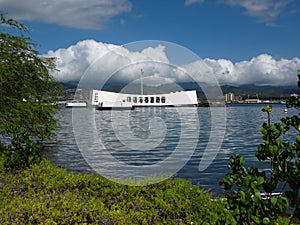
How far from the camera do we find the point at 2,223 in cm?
538

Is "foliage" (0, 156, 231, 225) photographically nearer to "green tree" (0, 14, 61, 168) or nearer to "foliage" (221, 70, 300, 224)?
"foliage" (221, 70, 300, 224)

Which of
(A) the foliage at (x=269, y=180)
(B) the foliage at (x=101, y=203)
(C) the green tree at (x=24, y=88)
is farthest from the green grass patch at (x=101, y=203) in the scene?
(C) the green tree at (x=24, y=88)

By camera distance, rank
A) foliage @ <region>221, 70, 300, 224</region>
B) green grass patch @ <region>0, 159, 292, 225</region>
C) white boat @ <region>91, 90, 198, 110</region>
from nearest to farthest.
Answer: foliage @ <region>221, 70, 300, 224</region>
green grass patch @ <region>0, 159, 292, 225</region>
white boat @ <region>91, 90, 198, 110</region>

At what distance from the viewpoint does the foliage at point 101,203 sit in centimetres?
549

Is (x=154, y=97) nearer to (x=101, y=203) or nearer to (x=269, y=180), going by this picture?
(x=101, y=203)

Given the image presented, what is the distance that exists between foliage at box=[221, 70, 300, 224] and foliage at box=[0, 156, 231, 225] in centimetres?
183

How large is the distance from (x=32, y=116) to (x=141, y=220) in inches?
399

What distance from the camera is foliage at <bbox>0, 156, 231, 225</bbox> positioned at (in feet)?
18.0

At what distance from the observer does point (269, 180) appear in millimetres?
Answer: 3352

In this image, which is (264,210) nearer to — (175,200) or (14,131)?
(175,200)

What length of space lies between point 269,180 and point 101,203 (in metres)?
3.33

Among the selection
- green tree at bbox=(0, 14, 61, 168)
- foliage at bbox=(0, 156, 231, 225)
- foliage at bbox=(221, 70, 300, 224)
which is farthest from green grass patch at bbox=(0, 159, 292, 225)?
green tree at bbox=(0, 14, 61, 168)

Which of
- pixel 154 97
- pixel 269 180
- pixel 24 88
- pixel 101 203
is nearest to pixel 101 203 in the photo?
pixel 101 203

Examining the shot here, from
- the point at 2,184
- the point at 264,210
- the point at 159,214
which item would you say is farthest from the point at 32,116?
the point at 264,210
